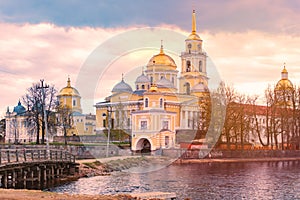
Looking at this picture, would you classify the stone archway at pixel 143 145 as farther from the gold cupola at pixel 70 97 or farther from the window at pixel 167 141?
the gold cupola at pixel 70 97

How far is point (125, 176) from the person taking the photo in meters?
44.6

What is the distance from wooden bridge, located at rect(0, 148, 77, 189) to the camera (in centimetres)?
3426

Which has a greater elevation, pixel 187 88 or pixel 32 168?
pixel 187 88

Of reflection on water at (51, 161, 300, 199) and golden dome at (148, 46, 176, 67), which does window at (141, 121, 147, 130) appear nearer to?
golden dome at (148, 46, 176, 67)

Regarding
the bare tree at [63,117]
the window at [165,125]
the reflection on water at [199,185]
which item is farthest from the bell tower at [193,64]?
the reflection on water at [199,185]

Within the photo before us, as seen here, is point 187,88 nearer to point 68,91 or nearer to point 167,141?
point 68,91

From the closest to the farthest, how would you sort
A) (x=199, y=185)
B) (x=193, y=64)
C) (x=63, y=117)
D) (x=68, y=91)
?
1. (x=199, y=185)
2. (x=63, y=117)
3. (x=193, y=64)
4. (x=68, y=91)

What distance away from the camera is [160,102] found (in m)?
82.5

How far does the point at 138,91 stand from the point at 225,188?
6416 centimetres

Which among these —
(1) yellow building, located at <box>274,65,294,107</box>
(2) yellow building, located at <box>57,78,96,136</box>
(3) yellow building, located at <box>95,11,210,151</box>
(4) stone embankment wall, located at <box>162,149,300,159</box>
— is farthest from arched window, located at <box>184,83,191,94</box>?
(4) stone embankment wall, located at <box>162,149,300,159</box>

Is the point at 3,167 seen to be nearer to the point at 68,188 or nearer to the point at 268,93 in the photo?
the point at 68,188

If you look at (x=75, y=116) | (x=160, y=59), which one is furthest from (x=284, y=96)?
(x=75, y=116)

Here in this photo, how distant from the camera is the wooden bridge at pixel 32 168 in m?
34.3

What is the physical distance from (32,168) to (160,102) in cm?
4538
